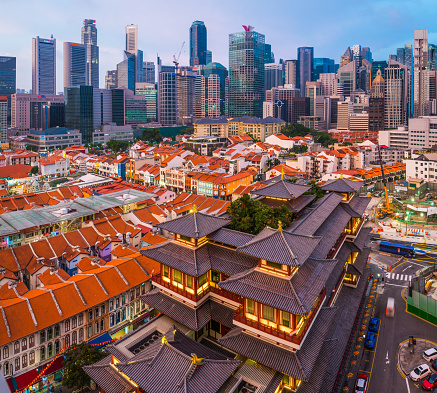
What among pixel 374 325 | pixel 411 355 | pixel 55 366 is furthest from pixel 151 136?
pixel 411 355

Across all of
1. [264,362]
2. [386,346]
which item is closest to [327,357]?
[264,362]

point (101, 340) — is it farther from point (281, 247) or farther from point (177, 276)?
point (281, 247)

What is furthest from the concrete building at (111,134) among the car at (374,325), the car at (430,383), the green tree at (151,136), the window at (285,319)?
the car at (430,383)

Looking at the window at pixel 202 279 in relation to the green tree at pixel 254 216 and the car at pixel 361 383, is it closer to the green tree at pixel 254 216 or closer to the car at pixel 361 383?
the green tree at pixel 254 216

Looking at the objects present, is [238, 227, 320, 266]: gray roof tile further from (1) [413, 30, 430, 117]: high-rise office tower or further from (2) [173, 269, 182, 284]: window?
(1) [413, 30, 430, 117]: high-rise office tower

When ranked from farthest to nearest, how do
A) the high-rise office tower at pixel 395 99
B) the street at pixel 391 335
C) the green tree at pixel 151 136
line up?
the high-rise office tower at pixel 395 99
the green tree at pixel 151 136
the street at pixel 391 335

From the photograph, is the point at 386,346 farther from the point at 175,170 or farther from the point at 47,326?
the point at 175,170

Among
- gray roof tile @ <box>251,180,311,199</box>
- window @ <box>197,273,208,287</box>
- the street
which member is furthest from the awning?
the street
